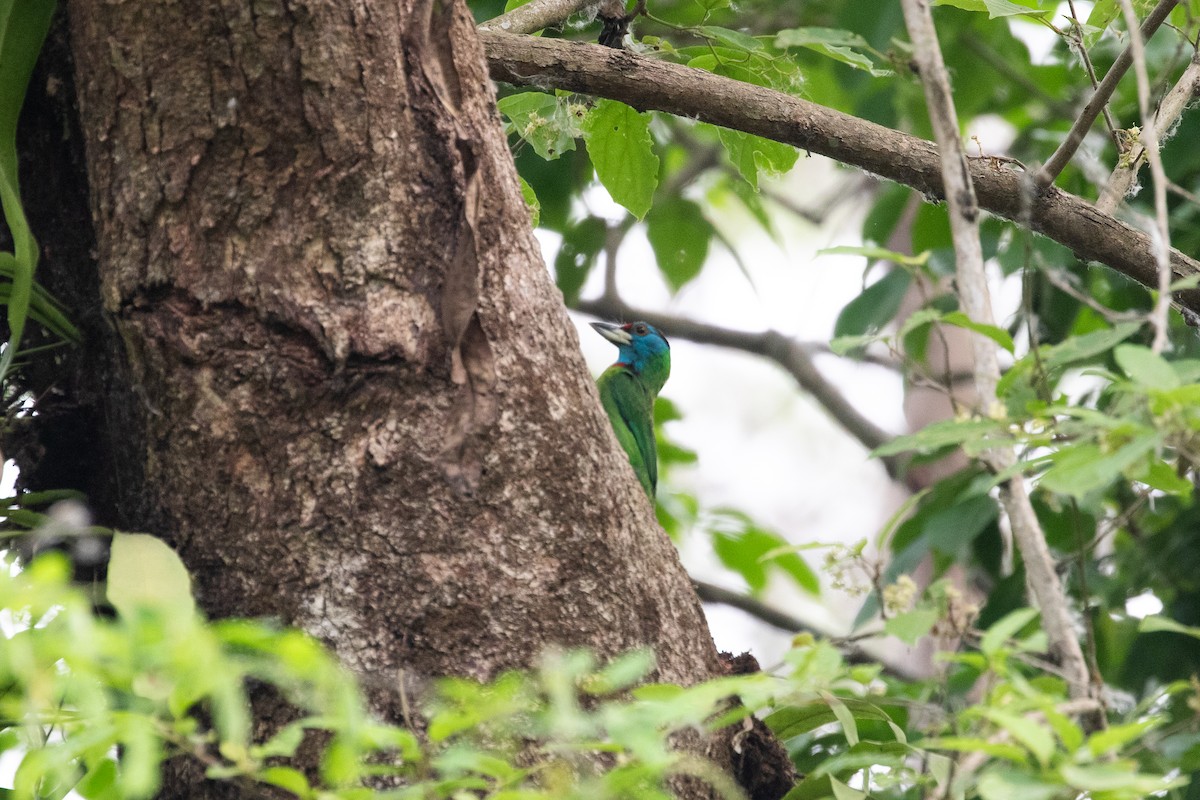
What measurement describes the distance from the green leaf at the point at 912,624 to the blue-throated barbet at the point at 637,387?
2.39m

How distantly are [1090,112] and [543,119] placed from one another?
1.17m

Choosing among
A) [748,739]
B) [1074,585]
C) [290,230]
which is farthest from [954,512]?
[290,230]

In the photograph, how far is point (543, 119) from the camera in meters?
2.71

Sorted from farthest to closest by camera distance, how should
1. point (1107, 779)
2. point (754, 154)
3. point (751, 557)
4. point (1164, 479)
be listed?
point (751, 557)
point (754, 154)
point (1164, 479)
point (1107, 779)

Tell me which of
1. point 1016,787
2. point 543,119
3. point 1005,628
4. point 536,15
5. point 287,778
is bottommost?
point 287,778

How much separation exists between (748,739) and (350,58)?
1.23 m

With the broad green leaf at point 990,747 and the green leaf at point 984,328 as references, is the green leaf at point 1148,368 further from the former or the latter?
the broad green leaf at point 990,747

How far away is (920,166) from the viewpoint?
2301 millimetres

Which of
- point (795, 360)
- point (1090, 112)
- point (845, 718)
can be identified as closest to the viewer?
point (845, 718)

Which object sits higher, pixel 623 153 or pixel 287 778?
pixel 623 153

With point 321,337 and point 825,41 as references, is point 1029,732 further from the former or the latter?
point 825,41

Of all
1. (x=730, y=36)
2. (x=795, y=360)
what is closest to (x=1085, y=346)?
(x=730, y=36)

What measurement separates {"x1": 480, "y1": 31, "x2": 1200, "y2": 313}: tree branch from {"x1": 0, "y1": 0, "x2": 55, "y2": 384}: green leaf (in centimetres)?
80

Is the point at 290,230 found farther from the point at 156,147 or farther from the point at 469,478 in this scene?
the point at 469,478
